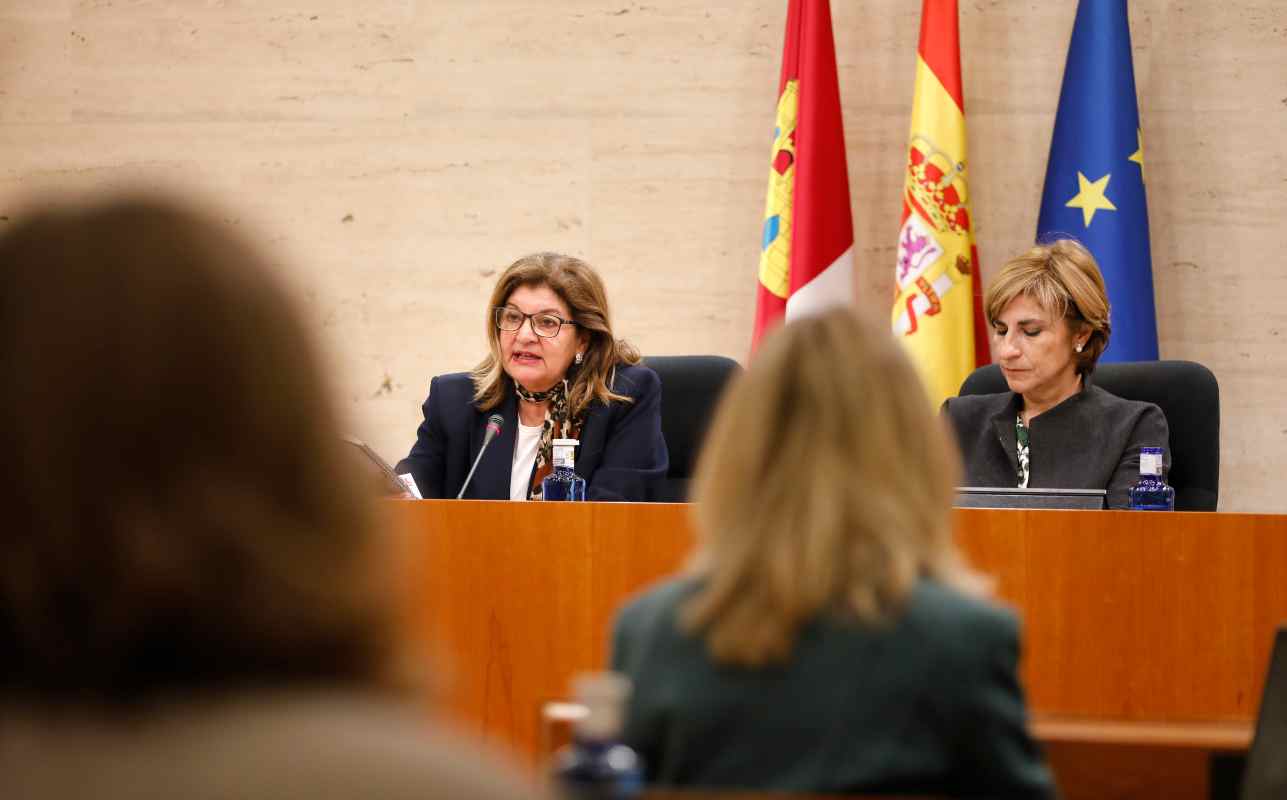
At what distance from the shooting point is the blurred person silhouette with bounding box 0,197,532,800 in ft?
2.52

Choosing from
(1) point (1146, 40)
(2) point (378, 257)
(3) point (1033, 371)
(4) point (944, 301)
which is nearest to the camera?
(3) point (1033, 371)

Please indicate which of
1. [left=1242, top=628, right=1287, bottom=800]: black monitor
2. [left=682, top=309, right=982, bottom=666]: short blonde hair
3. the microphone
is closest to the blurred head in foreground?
[left=682, top=309, right=982, bottom=666]: short blonde hair

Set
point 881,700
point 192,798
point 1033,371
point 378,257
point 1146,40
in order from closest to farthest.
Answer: point 192,798
point 881,700
point 1033,371
point 1146,40
point 378,257

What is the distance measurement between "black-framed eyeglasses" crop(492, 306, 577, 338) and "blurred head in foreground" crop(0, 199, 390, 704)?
340 cm

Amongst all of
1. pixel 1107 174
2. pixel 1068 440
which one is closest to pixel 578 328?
pixel 1068 440

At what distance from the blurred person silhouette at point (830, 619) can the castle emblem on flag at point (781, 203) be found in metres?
3.58

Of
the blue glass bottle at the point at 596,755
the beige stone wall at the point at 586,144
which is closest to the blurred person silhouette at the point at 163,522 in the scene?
the blue glass bottle at the point at 596,755

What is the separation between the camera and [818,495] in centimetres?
155

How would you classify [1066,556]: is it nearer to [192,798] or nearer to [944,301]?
[944,301]

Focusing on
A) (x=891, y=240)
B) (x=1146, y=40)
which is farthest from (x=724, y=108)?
(x=1146, y=40)

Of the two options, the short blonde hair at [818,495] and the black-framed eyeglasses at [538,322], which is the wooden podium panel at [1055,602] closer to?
the black-framed eyeglasses at [538,322]

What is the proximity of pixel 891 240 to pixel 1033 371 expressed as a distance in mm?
1488

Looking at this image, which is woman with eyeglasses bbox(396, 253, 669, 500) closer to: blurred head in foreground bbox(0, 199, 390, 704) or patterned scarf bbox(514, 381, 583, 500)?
patterned scarf bbox(514, 381, 583, 500)

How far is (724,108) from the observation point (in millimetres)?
5562
